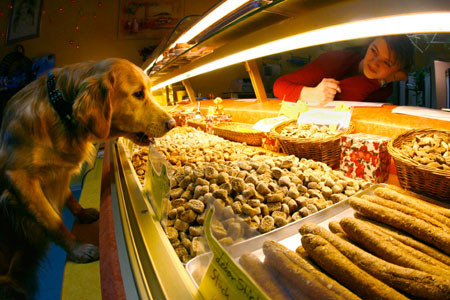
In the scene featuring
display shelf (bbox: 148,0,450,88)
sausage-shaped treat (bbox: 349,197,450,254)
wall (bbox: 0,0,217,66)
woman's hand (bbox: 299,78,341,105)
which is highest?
wall (bbox: 0,0,217,66)

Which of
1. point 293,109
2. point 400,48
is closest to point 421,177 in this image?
point 293,109

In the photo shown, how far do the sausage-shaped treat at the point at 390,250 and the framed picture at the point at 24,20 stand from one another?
32.8ft

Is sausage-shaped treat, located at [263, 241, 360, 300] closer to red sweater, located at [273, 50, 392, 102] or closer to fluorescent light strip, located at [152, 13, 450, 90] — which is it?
fluorescent light strip, located at [152, 13, 450, 90]

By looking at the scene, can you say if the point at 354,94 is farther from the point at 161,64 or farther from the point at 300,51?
the point at 300,51

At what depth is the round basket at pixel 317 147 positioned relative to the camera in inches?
57.1

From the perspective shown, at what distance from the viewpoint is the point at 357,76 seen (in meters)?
2.87

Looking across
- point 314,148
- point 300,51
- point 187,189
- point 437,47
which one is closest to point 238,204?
point 187,189

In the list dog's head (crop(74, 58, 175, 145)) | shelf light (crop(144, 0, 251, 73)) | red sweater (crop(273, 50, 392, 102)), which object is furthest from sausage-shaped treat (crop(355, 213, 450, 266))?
red sweater (crop(273, 50, 392, 102))

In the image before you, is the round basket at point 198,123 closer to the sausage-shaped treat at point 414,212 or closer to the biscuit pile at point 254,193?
the biscuit pile at point 254,193

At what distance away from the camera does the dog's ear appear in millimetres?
1163

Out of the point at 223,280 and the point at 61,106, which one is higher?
the point at 61,106

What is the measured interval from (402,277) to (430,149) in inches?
30.5

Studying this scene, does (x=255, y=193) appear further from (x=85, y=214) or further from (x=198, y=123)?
(x=198, y=123)

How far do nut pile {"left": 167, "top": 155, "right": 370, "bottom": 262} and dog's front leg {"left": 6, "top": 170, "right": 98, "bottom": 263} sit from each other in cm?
43
